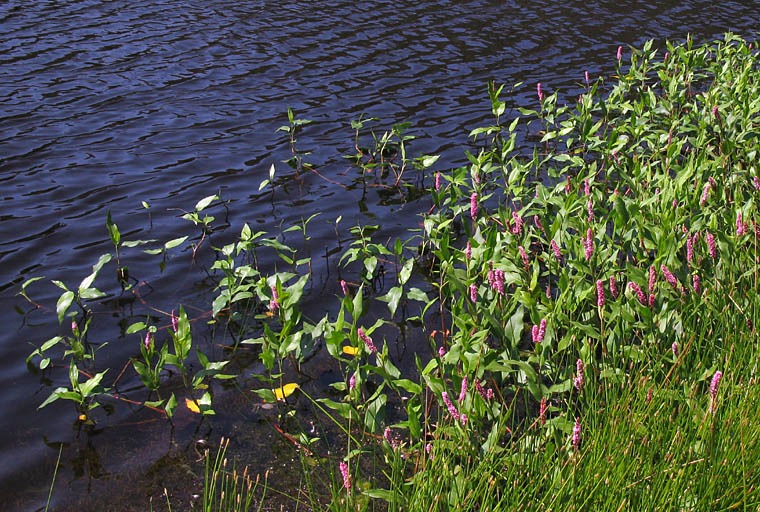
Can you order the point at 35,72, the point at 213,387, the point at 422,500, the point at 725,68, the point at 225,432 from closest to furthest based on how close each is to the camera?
the point at 422,500, the point at 225,432, the point at 213,387, the point at 725,68, the point at 35,72

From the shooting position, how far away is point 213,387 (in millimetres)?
5484

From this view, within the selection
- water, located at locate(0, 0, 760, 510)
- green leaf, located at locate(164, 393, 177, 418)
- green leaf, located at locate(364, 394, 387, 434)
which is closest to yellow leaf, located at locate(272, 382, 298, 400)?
water, located at locate(0, 0, 760, 510)

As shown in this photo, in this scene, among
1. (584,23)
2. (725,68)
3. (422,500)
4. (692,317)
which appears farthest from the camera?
(584,23)

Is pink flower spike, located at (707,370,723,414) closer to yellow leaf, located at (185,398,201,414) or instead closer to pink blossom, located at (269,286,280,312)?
pink blossom, located at (269,286,280,312)

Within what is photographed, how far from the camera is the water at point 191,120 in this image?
199 inches

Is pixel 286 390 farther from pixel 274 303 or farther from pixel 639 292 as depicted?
pixel 639 292

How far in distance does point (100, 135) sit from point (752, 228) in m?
7.95

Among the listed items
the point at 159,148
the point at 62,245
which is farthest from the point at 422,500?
the point at 159,148

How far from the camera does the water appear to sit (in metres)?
5.05

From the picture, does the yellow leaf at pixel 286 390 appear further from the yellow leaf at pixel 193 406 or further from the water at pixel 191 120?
the yellow leaf at pixel 193 406

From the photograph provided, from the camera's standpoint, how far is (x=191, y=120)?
35.0ft

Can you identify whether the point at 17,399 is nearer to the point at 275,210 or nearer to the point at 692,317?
the point at 275,210

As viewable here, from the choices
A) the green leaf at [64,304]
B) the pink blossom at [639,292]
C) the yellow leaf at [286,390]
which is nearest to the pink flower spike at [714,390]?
the pink blossom at [639,292]

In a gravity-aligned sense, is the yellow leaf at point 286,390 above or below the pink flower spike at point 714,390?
below
